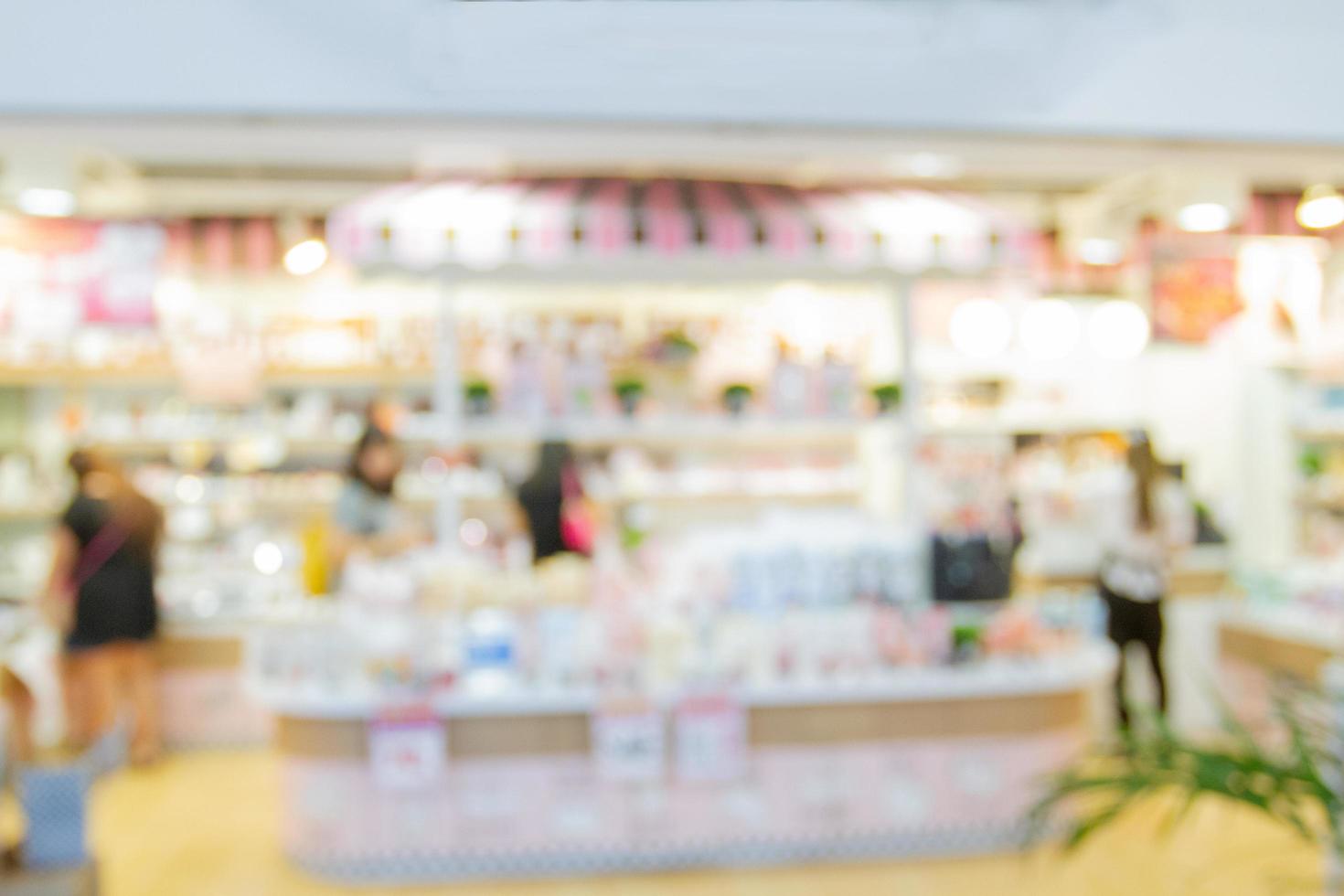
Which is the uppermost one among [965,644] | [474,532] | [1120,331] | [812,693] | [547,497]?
[1120,331]

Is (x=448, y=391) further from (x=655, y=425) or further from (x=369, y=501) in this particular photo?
(x=369, y=501)

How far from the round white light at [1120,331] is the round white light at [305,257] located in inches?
210

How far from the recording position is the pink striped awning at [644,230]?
446 centimetres

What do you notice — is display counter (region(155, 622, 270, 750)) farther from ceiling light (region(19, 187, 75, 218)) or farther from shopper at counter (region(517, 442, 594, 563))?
ceiling light (region(19, 187, 75, 218))

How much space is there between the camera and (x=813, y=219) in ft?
15.6

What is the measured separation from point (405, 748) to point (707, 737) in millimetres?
1120

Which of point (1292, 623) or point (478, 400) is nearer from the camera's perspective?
point (478, 400)

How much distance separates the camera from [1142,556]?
17.9ft

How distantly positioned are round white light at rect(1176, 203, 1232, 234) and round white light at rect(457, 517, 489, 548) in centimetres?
464

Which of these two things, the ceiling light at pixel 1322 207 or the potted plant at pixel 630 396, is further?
the ceiling light at pixel 1322 207

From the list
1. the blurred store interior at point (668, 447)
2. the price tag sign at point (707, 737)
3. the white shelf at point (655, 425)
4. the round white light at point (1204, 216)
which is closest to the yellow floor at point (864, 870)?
the blurred store interior at point (668, 447)

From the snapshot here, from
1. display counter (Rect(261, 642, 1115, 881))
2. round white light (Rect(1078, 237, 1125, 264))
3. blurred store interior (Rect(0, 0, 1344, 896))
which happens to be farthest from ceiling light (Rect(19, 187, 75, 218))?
round white light (Rect(1078, 237, 1125, 264))

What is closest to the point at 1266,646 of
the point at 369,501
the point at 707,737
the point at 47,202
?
the point at 707,737

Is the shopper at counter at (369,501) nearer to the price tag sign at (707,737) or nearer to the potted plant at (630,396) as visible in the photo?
the potted plant at (630,396)
